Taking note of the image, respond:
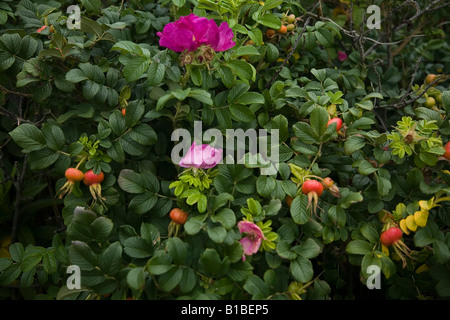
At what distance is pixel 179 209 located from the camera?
1014 mm

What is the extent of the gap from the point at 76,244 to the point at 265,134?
53cm

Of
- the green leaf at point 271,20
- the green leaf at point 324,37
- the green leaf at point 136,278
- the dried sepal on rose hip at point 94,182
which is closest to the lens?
the green leaf at point 136,278

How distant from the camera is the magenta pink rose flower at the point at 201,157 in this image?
98 centimetres

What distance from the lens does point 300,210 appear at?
970mm

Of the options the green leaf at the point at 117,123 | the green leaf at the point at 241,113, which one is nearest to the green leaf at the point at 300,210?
the green leaf at the point at 241,113

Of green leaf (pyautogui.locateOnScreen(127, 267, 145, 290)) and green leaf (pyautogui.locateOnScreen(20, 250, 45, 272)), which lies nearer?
green leaf (pyautogui.locateOnScreen(127, 267, 145, 290))

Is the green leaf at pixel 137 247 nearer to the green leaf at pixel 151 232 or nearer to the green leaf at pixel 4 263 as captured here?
the green leaf at pixel 151 232

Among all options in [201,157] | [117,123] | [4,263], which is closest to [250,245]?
[201,157]

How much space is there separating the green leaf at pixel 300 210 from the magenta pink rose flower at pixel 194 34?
39 cm

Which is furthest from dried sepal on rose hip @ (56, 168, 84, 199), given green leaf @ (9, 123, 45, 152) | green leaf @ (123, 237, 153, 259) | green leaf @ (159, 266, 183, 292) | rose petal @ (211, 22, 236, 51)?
rose petal @ (211, 22, 236, 51)

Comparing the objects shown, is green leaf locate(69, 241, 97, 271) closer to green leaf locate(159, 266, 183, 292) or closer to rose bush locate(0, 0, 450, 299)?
rose bush locate(0, 0, 450, 299)

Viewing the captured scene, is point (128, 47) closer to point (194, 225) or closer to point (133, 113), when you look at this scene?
point (133, 113)

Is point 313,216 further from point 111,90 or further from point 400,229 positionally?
point 111,90

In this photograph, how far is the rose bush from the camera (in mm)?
939
